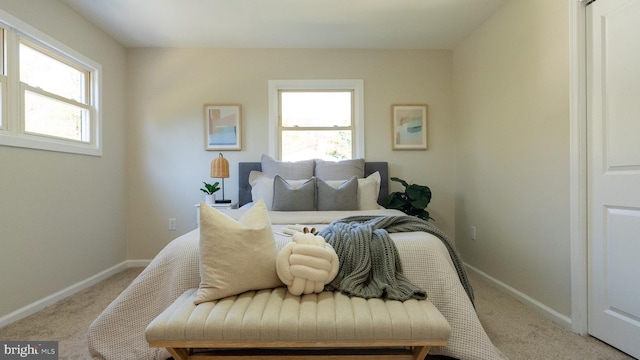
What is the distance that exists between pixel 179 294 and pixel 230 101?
2446 millimetres

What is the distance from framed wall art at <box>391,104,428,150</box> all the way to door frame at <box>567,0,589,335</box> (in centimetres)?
163

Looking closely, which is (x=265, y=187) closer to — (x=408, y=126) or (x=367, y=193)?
(x=367, y=193)

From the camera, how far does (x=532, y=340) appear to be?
182 cm

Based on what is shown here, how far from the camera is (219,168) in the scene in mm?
3139

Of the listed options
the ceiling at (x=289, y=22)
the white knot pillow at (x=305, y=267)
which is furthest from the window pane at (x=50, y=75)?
the white knot pillow at (x=305, y=267)

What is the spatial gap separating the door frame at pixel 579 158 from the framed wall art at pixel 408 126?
1.63 metres

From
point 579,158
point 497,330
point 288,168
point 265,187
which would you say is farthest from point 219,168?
point 579,158

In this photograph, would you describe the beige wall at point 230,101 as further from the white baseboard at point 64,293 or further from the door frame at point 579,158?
the door frame at point 579,158

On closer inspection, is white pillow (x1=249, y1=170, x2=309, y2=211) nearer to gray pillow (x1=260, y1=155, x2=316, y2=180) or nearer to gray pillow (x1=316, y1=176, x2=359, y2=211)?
gray pillow (x1=260, y1=155, x2=316, y2=180)

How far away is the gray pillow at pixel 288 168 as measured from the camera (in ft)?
10.6

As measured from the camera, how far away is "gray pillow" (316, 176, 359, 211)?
2734 mm

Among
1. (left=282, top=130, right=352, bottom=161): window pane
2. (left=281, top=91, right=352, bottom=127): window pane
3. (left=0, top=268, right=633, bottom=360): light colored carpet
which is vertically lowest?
(left=0, top=268, right=633, bottom=360): light colored carpet

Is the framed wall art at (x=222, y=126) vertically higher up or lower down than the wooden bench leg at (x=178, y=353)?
higher up

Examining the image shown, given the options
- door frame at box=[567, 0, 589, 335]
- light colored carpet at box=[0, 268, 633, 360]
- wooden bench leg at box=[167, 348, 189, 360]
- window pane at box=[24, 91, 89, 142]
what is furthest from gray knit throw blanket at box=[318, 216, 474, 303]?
window pane at box=[24, 91, 89, 142]
